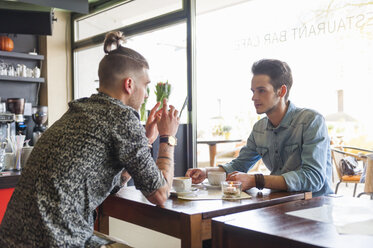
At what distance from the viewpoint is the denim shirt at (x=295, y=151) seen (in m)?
1.86

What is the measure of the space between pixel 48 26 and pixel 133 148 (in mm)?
4088

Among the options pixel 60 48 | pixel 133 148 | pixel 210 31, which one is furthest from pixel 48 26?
pixel 133 148

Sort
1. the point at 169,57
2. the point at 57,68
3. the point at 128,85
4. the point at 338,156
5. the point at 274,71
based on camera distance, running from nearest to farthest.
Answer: the point at 128,85, the point at 274,71, the point at 338,156, the point at 169,57, the point at 57,68

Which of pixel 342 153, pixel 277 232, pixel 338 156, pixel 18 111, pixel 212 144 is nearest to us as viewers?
pixel 277 232

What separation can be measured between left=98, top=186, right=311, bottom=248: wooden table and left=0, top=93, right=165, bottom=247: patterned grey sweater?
0.13 m

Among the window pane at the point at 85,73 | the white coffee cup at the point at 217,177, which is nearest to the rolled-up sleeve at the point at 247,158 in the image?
the white coffee cup at the point at 217,177

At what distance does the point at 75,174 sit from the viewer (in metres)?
1.22

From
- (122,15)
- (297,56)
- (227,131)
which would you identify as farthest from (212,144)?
(122,15)

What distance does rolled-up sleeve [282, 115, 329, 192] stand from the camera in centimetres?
180

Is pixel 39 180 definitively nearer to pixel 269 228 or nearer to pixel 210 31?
pixel 269 228

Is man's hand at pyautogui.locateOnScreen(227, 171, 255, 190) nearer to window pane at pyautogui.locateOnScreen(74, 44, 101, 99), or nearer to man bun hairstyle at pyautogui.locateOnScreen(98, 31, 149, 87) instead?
man bun hairstyle at pyautogui.locateOnScreen(98, 31, 149, 87)

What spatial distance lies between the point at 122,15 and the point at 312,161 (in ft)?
11.8

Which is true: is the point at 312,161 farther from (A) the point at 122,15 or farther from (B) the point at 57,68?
(B) the point at 57,68

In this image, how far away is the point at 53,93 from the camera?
565cm
